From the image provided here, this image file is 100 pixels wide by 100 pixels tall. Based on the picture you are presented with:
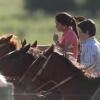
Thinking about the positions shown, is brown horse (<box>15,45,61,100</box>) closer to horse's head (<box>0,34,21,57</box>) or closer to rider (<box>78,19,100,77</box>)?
rider (<box>78,19,100,77</box>)

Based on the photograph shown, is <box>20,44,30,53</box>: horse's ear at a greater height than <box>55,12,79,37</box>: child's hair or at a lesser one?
lesser

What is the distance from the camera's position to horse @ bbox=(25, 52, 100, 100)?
10077mm

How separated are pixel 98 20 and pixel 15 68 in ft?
97.3

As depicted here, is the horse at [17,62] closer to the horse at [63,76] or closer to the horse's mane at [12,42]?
the horse at [63,76]

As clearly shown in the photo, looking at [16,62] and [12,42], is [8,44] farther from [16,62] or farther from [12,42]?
[16,62]

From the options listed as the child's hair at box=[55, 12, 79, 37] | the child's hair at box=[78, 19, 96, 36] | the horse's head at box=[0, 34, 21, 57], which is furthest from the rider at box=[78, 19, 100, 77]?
the horse's head at box=[0, 34, 21, 57]

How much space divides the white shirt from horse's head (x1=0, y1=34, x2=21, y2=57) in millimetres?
1266

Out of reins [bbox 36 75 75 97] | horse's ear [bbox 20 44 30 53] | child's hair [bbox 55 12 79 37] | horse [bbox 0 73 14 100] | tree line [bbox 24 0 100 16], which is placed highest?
horse [bbox 0 73 14 100]

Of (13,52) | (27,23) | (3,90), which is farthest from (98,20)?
(3,90)

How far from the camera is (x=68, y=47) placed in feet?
35.3

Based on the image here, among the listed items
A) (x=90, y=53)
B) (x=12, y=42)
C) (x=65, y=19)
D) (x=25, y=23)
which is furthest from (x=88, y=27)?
(x=25, y=23)

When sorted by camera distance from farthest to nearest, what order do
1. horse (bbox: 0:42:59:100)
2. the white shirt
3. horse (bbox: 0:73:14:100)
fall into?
horse (bbox: 0:42:59:100) → the white shirt → horse (bbox: 0:73:14:100)

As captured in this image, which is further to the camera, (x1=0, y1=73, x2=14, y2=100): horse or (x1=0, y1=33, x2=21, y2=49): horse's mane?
(x1=0, y1=33, x2=21, y2=49): horse's mane

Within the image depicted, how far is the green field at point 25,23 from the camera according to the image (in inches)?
1348
